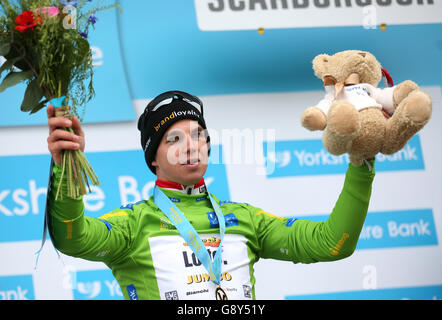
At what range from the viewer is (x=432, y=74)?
11.2 feet

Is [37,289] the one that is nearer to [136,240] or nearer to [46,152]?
[46,152]

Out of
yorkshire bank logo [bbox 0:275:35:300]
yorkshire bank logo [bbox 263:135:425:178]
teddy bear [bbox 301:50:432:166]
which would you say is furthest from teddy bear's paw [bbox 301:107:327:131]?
yorkshire bank logo [bbox 0:275:35:300]

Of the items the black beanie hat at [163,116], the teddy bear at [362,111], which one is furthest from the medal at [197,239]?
the teddy bear at [362,111]

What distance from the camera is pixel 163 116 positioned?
2334 millimetres

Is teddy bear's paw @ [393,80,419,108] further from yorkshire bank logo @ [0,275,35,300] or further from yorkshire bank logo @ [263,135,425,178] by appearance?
yorkshire bank logo @ [0,275,35,300]

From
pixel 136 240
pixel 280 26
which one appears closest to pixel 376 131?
pixel 136 240

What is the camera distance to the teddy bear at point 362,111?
1.76 meters

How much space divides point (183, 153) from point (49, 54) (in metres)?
0.58

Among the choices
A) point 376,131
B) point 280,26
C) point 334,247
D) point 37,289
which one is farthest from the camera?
point 280,26

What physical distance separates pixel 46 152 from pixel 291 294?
4.41ft

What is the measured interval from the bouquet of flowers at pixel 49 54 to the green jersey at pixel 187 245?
0.09 metres

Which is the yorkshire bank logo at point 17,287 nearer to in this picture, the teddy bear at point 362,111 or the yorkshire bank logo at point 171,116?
the yorkshire bank logo at point 171,116

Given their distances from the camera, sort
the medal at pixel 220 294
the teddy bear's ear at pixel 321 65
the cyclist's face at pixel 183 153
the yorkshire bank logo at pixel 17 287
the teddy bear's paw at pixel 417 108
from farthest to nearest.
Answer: the yorkshire bank logo at pixel 17 287 < the cyclist's face at pixel 183 153 < the medal at pixel 220 294 < the teddy bear's ear at pixel 321 65 < the teddy bear's paw at pixel 417 108

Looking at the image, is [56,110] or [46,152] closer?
[56,110]
